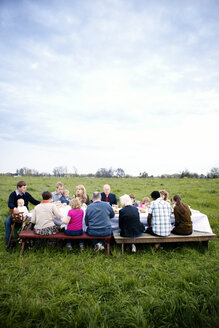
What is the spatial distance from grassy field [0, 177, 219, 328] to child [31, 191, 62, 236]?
0.55 metres

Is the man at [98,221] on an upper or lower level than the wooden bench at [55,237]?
upper

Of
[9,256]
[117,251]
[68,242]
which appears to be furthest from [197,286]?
[9,256]

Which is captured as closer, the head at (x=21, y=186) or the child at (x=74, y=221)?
the child at (x=74, y=221)

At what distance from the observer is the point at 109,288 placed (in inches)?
128

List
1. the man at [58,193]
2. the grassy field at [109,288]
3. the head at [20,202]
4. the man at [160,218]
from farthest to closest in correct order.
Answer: the man at [58,193]
the head at [20,202]
the man at [160,218]
the grassy field at [109,288]

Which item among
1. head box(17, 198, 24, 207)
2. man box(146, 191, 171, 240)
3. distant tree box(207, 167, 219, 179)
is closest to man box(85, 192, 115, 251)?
man box(146, 191, 171, 240)

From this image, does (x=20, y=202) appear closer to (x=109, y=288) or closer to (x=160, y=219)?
(x=109, y=288)

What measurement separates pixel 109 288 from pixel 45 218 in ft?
7.38

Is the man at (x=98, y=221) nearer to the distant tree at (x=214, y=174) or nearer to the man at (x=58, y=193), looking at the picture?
the man at (x=58, y=193)

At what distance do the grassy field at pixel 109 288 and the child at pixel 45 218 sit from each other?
55 centimetres

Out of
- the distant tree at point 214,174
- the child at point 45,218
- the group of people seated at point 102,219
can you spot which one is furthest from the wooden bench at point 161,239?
the distant tree at point 214,174

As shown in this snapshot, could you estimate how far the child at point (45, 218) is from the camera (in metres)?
4.58

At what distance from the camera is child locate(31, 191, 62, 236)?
458 cm

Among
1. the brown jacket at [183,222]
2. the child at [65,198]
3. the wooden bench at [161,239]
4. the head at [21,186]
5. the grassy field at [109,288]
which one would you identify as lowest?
the grassy field at [109,288]
